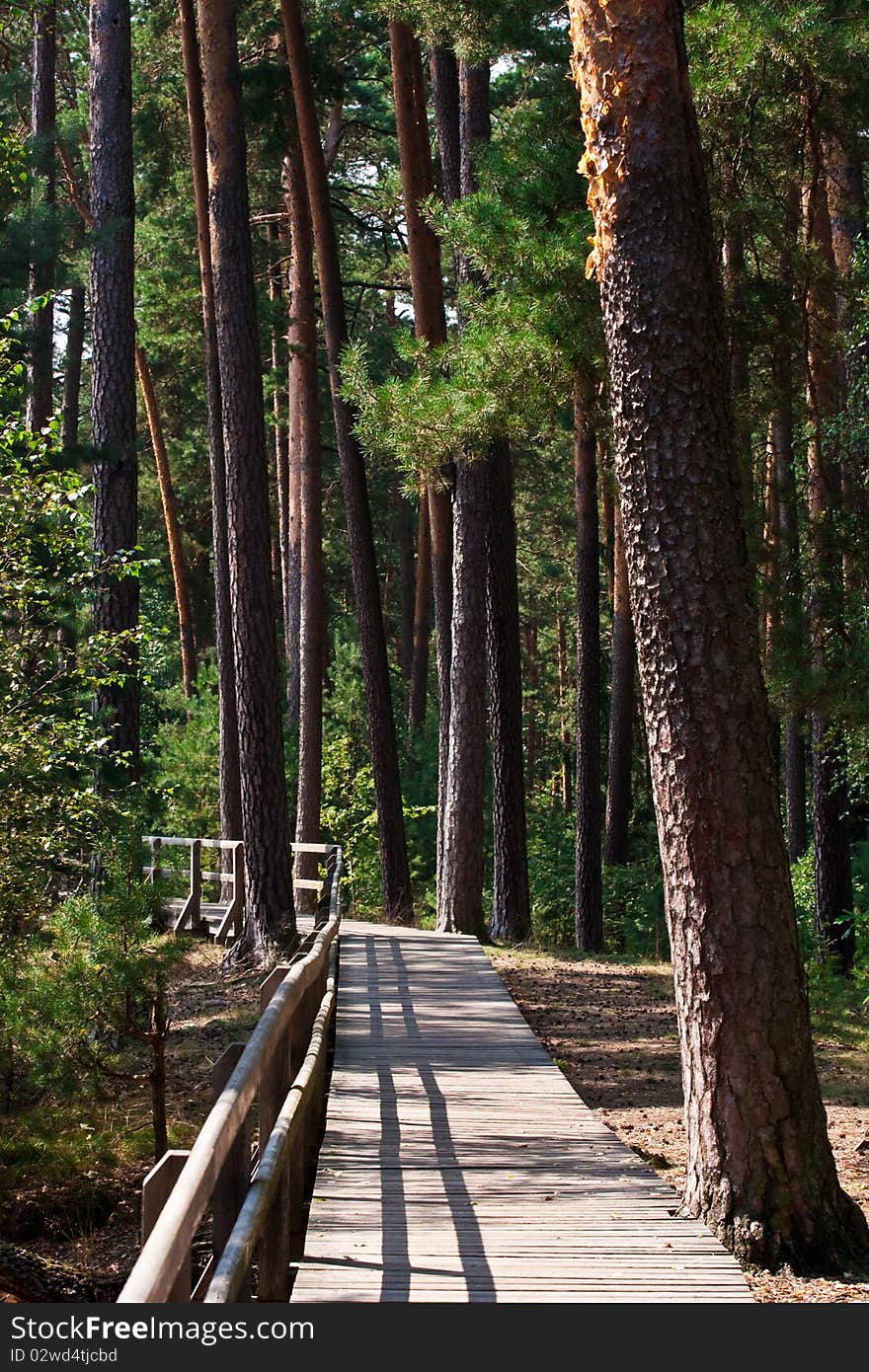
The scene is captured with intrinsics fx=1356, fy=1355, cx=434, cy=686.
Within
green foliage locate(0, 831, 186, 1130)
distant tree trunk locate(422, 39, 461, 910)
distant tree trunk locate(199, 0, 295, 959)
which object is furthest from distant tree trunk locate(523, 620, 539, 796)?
green foliage locate(0, 831, 186, 1130)

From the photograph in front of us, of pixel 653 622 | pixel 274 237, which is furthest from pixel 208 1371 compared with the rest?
pixel 274 237

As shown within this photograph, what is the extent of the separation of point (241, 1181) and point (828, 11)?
30.1 feet

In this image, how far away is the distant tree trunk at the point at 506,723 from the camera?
15742mm

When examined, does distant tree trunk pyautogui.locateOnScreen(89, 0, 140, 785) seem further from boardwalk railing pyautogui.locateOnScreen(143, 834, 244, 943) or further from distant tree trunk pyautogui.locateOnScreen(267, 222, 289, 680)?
distant tree trunk pyautogui.locateOnScreen(267, 222, 289, 680)

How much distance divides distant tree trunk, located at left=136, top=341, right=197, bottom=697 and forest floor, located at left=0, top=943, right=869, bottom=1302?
18.0 metres

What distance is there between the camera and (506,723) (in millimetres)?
16172

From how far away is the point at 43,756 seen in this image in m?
8.08

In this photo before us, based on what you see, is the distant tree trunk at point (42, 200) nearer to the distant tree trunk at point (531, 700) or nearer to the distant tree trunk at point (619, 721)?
the distant tree trunk at point (619, 721)

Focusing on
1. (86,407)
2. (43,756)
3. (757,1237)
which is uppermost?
(86,407)

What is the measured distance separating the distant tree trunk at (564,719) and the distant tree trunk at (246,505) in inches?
937

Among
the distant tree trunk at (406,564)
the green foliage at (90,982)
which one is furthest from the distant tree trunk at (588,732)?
the distant tree trunk at (406,564)

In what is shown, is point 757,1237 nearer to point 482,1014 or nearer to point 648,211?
point 648,211

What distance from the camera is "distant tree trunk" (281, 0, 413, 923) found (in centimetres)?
1834

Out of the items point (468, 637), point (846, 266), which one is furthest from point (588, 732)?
point (846, 266)
